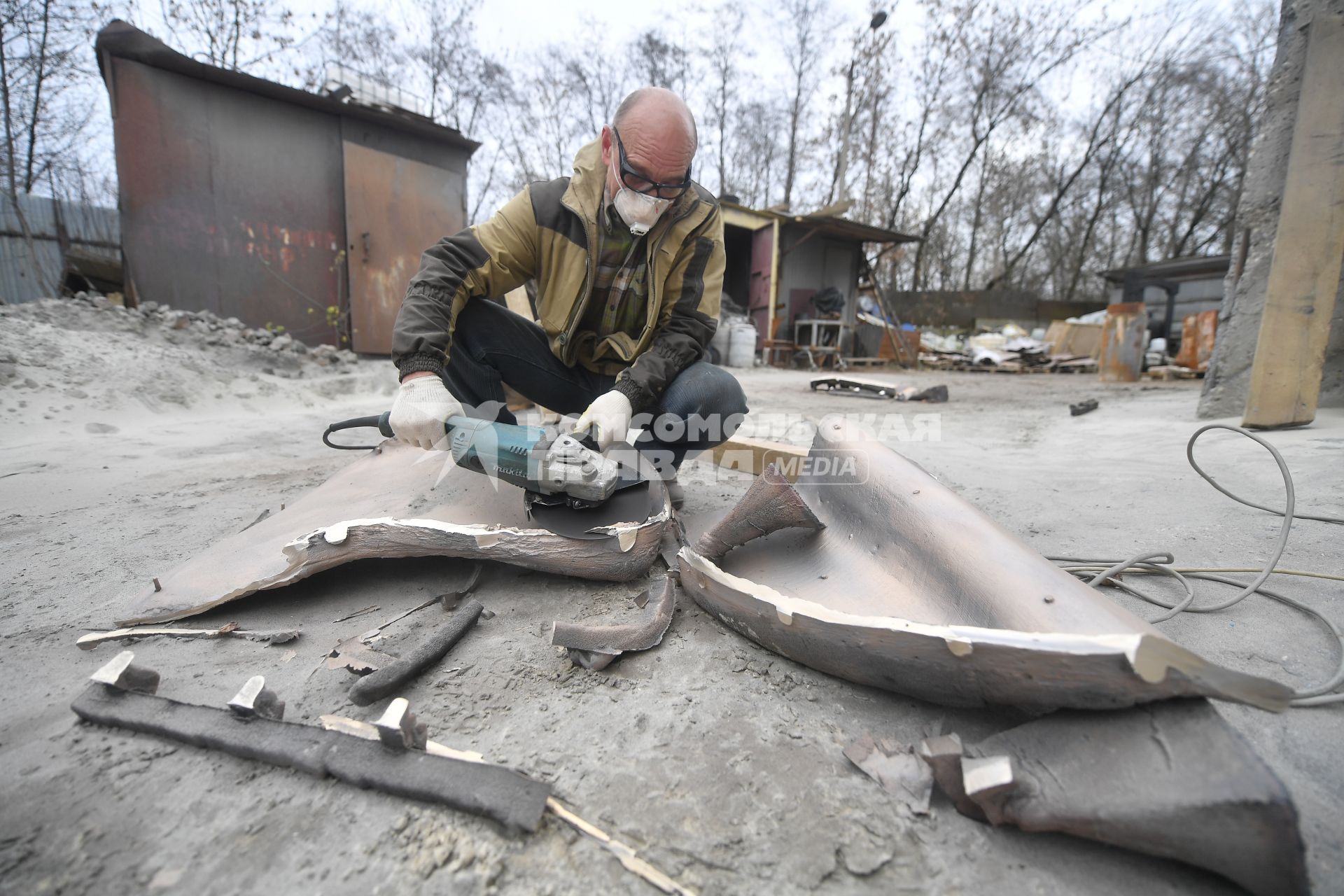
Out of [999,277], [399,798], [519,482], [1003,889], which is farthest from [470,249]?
[999,277]

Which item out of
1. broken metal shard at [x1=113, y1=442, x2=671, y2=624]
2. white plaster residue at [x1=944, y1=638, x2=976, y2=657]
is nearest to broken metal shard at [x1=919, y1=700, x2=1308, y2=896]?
white plaster residue at [x1=944, y1=638, x2=976, y2=657]

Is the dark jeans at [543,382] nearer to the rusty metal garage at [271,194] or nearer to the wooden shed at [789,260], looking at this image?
the rusty metal garage at [271,194]

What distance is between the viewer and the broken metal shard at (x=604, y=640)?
104 centimetres

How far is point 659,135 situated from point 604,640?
1.30 metres

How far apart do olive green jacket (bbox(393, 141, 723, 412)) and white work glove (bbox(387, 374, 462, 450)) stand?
7 centimetres

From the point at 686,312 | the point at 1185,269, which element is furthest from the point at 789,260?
the point at 686,312

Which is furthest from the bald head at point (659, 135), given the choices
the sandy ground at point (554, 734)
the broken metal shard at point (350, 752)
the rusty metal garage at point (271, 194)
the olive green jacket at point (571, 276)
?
the rusty metal garage at point (271, 194)

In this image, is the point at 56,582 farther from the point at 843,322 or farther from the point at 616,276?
the point at 843,322

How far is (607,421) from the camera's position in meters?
1.54

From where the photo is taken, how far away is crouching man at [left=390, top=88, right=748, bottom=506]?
5.15ft

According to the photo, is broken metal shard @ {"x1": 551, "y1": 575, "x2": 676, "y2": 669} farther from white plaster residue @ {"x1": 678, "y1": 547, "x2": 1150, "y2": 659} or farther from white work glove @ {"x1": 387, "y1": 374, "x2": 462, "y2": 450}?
white work glove @ {"x1": 387, "y1": 374, "x2": 462, "y2": 450}

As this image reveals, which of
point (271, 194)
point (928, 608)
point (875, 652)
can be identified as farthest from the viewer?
point (271, 194)

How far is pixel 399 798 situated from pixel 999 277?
63.2ft

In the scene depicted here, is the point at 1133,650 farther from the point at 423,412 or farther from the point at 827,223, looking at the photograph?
the point at 827,223
